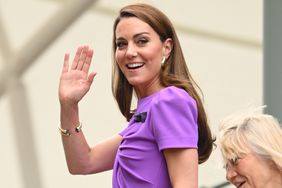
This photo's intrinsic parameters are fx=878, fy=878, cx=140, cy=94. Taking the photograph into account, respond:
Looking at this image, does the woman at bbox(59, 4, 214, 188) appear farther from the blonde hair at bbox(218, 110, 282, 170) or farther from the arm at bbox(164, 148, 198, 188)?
the blonde hair at bbox(218, 110, 282, 170)

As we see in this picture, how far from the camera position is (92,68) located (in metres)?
7.43

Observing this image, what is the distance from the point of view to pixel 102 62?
7477mm

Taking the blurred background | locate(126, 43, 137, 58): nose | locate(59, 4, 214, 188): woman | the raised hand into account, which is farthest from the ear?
the blurred background

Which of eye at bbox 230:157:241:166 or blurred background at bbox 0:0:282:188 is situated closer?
eye at bbox 230:157:241:166

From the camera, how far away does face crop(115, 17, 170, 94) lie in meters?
2.85

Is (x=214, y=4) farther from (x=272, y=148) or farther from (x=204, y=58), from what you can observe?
(x=272, y=148)

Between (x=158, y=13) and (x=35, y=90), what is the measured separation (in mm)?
4990

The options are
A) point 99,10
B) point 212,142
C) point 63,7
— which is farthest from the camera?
point 99,10

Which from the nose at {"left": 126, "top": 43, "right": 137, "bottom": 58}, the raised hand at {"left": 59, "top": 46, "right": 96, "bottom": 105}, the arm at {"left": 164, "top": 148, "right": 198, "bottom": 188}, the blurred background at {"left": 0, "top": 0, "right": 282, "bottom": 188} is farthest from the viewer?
the blurred background at {"left": 0, "top": 0, "right": 282, "bottom": 188}

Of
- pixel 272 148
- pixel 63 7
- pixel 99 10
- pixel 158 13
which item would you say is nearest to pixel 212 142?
pixel 272 148

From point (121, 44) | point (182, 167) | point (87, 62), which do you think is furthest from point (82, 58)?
point (182, 167)

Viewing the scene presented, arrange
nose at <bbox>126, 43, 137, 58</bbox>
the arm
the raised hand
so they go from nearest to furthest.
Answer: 1. the arm
2. nose at <bbox>126, 43, 137, 58</bbox>
3. the raised hand

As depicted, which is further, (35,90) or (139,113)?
(35,90)

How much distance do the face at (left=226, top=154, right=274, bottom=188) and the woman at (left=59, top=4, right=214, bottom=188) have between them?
0.14 meters
